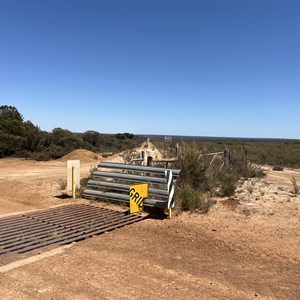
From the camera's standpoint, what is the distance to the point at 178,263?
540 cm

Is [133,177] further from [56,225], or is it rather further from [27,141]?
[27,141]

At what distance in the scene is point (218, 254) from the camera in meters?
5.91

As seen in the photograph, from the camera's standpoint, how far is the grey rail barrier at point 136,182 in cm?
859

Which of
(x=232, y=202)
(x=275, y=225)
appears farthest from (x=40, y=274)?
(x=232, y=202)

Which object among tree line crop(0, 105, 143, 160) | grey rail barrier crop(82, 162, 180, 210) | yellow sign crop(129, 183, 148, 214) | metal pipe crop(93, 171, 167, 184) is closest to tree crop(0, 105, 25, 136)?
tree line crop(0, 105, 143, 160)

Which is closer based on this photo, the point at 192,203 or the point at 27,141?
the point at 192,203

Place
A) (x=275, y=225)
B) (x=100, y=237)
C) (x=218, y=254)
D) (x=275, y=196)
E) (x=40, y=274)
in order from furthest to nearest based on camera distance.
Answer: (x=275, y=196)
(x=275, y=225)
(x=100, y=237)
(x=218, y=254)
(x=40, y=274)

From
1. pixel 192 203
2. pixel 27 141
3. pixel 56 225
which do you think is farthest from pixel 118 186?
pixel 27 141

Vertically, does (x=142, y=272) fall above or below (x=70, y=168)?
below

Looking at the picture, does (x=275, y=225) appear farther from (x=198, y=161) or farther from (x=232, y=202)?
(x=198, y=161)

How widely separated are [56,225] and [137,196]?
2.03m

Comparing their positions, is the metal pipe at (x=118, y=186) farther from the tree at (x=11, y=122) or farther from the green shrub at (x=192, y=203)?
the tree at (x=11, y=122)

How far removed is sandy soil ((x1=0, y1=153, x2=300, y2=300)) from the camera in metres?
4.36

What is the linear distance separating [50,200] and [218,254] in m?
6.02
